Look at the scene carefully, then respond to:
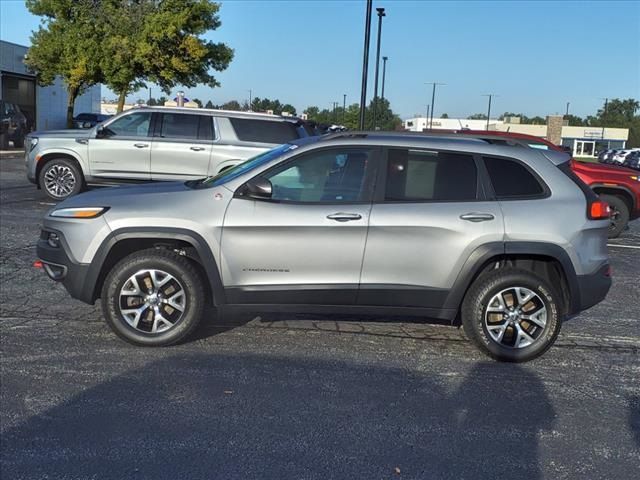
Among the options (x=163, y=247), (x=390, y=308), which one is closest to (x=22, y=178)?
(x=163, y=247)

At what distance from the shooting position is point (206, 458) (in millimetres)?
3412

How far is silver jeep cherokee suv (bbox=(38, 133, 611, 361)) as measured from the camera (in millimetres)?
4844

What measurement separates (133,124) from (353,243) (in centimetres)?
809

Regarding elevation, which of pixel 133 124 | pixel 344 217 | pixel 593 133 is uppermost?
pixel 593 133

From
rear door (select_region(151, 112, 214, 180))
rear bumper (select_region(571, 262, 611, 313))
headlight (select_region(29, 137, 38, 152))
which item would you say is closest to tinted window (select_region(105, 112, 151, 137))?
rear door (select_region(151, 112, 214, 180))

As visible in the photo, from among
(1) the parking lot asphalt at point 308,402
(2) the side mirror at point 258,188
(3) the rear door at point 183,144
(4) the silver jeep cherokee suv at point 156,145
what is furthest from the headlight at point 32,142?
(2) the side mirror at point 258,188

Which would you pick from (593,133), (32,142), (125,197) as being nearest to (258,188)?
(125,197)

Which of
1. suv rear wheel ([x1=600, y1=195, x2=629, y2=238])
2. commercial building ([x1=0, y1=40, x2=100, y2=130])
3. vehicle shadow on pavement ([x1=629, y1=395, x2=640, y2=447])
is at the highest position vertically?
commercial building ([x1=0, y1=40, x2=100, y2=130])

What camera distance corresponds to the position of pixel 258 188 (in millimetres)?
4836

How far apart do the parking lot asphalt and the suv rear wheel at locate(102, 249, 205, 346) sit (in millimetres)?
162

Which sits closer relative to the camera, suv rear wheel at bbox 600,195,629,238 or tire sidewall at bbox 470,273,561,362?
tire sidewall at bbox 470,273,561,362

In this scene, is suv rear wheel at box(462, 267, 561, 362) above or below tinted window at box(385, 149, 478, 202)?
below

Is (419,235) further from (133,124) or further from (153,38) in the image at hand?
(153,38)

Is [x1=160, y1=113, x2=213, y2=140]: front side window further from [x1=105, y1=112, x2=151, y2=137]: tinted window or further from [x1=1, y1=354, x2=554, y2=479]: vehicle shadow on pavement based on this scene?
[x1=1, y1=354, x2=554, y2=479]: vehicle shadow on pavement
